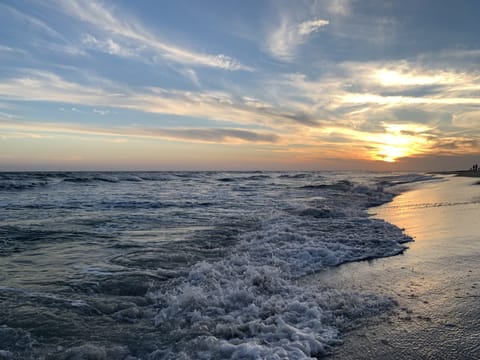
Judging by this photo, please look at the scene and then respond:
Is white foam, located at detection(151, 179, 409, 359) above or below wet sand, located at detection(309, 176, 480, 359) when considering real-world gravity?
below

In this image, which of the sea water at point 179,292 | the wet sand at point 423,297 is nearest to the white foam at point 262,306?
the sea water at point 179,292

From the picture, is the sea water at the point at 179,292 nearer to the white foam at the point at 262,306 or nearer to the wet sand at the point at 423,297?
the white foam at the point at 262,306

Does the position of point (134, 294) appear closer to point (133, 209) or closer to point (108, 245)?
point (108, 245)

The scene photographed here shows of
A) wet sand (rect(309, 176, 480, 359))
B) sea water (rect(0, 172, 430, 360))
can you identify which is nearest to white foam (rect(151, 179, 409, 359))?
sea water (rect(0, 172, 430, 360))

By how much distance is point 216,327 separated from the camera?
414cm

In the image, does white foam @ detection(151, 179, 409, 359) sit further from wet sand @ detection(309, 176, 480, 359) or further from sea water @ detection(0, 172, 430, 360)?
wet sand @ detection(309, 176, 480, 359)

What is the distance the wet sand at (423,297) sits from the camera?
357 cm

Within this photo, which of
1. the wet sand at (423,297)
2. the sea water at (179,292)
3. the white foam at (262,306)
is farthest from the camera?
the sea water at (179,292)

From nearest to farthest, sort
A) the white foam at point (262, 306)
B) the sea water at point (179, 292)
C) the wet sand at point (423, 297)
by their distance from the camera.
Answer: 1. the wet sand at point (423, 297)
2. the white foam at point (262, 306)
3. the sea water at point (179, 292)

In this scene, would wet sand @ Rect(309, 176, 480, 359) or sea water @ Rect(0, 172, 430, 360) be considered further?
sea water @ Rect(0, 172, 430, 360)

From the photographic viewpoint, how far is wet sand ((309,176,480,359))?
3.57 meters

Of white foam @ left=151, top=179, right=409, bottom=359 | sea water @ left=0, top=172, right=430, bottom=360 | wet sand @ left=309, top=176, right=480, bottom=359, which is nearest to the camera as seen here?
wet sand @ left=309, top=176, right=480, bottom=359

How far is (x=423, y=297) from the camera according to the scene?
4.87m

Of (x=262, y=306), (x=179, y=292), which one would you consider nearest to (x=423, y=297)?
(x=262, y=306)
